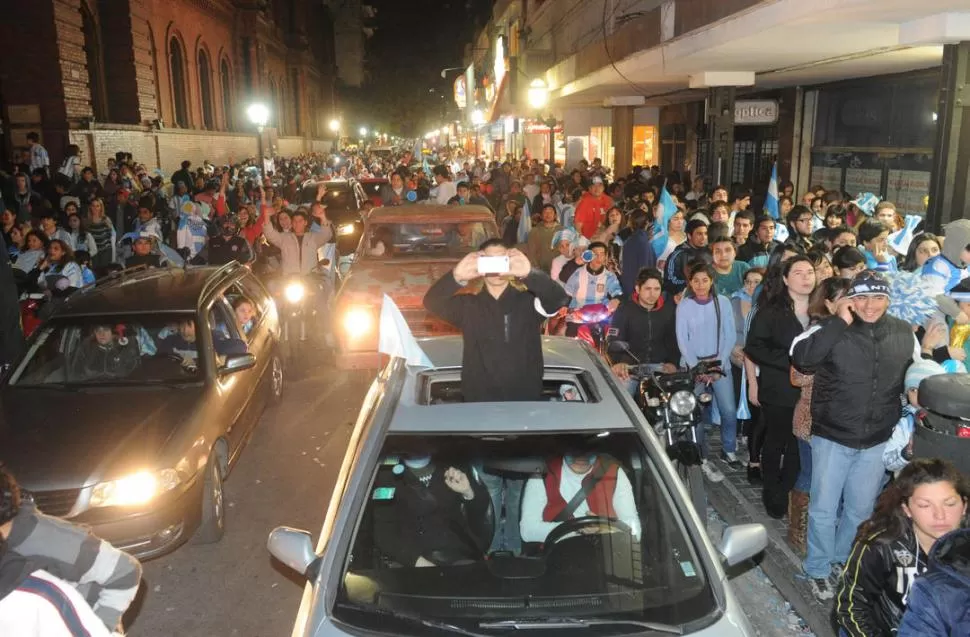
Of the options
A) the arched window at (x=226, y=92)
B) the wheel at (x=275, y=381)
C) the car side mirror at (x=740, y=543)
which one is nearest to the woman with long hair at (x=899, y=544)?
the car side mirror at (x=740, y=543)

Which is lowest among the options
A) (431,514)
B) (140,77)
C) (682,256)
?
(431,514)

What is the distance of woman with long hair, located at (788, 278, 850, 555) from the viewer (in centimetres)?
518

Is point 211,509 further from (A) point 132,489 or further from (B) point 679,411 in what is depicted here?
(B) point 679,411

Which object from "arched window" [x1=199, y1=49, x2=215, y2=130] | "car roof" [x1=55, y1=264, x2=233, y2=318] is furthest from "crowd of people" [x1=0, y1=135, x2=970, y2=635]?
"arched window" [x1=199, y1=49, x2=215, y2=130]

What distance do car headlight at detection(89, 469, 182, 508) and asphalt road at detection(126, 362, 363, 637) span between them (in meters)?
0.66

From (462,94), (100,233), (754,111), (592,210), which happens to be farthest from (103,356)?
(462,94)

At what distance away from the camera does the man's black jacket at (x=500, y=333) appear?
4453 millimetres

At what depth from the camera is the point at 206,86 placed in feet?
119

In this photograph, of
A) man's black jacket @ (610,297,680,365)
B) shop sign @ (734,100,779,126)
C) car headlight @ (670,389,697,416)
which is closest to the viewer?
car headlight @ (670,389,697,416)

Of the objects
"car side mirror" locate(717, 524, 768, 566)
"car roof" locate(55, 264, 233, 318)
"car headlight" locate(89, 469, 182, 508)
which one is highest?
"car roof" locate(55, 264, 233, 318)

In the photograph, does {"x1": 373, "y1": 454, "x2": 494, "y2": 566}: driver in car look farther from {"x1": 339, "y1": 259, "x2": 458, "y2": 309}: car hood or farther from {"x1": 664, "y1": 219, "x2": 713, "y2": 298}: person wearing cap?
{"x1": 664, "y1": 219, "x2": 713, "y2": 298}: person wearing cap

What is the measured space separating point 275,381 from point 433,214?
8.89 ft

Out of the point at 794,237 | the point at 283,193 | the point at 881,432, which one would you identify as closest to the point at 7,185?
the point at 283,193

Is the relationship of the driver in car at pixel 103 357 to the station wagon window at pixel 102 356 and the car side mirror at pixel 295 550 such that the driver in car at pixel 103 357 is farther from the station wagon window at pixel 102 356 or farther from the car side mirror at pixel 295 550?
the car side mirror at pixel 295 550
